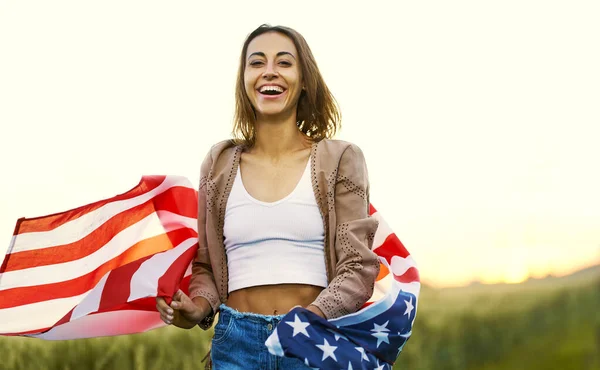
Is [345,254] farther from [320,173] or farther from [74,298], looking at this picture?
[74,298]

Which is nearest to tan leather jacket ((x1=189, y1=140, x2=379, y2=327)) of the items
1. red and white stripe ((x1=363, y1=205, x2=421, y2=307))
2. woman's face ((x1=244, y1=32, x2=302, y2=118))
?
woman's face ((x1=244, y1=32, x2=302, y2=118))

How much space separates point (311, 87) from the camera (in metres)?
3.81

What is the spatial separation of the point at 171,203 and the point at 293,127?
2.51 feet

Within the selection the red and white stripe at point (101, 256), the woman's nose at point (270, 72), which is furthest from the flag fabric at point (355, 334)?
the woman's nose at point (270, 72)

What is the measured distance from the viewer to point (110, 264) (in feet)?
13.4

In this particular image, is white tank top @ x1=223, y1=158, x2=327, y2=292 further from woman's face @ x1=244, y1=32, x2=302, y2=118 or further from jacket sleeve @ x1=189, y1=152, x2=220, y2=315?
woman's face @ x1=244, y1=32, x2=302, y2=118

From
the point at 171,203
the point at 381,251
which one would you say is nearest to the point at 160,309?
the point at 171,203

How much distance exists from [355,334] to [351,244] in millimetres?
349

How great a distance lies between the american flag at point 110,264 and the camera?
388 centimetres

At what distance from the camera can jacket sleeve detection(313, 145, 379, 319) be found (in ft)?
11.2

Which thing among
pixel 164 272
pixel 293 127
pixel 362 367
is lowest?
pixel 362 367

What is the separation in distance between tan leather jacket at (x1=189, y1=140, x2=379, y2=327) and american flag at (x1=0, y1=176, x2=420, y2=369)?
169 mm

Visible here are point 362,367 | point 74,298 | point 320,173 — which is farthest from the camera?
point 74,298

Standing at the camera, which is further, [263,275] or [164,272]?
[164,272]
